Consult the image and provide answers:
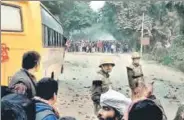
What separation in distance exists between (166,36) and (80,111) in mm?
610

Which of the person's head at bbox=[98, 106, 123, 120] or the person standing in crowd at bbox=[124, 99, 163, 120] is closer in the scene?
the person standing in crowd at bbox=[124, 99, 163, 120]

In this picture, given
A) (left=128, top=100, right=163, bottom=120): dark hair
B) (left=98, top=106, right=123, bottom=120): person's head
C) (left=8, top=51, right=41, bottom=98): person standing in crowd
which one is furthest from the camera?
(left=8, top=51, right=41, bottom=98): person standing in crowd

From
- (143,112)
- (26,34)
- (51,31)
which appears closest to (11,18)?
(26,34)

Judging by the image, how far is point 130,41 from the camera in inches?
100

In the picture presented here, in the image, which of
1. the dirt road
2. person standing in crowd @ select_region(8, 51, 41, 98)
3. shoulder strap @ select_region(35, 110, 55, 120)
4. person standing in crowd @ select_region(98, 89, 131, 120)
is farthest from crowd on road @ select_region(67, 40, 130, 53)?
person standing in crowd @ select_region(98, 89, 131, 120)

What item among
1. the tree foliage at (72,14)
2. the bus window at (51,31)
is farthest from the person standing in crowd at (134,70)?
the bus window at (51,31)

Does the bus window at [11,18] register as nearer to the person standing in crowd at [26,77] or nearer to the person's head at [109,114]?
the person standing in crowd at [26,77]

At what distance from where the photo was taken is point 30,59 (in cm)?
245

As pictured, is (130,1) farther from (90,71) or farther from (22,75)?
(22,75)

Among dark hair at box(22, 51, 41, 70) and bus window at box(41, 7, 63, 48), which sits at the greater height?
bus window at box(41, 7, 63, 48)

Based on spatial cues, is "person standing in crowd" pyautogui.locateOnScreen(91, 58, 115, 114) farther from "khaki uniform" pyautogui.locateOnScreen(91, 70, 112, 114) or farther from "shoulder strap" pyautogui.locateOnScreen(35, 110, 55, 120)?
"shoulder strap" pyautogui.locateOnScreen(35, 110, 55, 120)

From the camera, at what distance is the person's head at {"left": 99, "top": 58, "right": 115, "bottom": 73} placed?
2517 millimetres

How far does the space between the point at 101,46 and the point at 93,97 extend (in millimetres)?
271

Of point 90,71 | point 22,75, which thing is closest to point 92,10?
point 90,71
